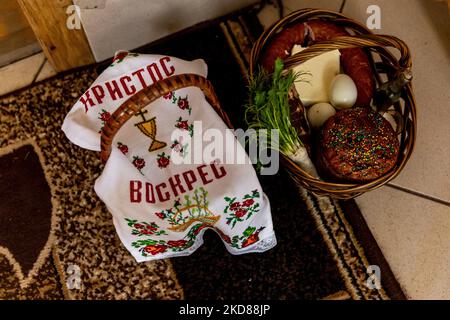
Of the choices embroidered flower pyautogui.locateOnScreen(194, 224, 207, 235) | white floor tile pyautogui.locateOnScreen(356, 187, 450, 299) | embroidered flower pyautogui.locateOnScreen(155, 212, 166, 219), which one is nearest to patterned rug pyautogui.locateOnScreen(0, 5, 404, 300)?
white floor tile pyautogui.locateOnScreen(356, 187, 450, 299)

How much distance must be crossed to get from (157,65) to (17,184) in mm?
421

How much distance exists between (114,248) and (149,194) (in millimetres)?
260

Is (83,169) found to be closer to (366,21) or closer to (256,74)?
(256,74)

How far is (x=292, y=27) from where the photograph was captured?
87 cm

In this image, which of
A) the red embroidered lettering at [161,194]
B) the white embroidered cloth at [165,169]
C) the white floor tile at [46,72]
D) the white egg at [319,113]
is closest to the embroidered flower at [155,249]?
the white embroidered cloth at [165,169]

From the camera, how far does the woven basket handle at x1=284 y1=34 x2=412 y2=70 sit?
764 millimetres

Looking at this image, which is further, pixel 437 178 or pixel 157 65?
pixel 437 178

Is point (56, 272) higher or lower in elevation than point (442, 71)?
lower

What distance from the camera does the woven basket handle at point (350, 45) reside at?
76cm

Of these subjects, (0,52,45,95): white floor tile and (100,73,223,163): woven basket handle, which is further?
(0,52,45,95): white floor tile

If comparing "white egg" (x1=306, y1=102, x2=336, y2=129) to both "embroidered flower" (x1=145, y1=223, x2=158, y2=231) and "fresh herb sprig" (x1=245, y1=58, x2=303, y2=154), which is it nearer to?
"fresh herb sprig" (x1=245, y1=58, x2=303, y2=154)
